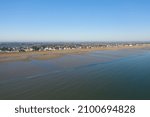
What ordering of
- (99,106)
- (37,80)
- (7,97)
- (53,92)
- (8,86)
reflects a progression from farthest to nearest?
(37,80), (8,86), (53,92), (7,97), (99,106)

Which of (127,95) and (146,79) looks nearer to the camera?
(127,95)

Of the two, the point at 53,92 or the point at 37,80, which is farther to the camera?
the point at 37,80

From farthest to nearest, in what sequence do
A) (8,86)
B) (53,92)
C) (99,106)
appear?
1. (8,86)
2. (53,92)
3. (99,106)

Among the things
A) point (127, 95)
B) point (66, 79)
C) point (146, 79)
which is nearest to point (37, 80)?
point (66, 79)

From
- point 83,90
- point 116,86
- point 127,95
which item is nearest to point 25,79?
point 83,90

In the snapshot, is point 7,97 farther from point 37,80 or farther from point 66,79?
point 66,79

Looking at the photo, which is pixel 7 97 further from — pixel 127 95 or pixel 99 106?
pixel 127 95

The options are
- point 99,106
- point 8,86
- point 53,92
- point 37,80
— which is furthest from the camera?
point 37,80

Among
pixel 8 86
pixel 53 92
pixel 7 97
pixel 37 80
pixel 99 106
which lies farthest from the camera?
pixel 37 80
